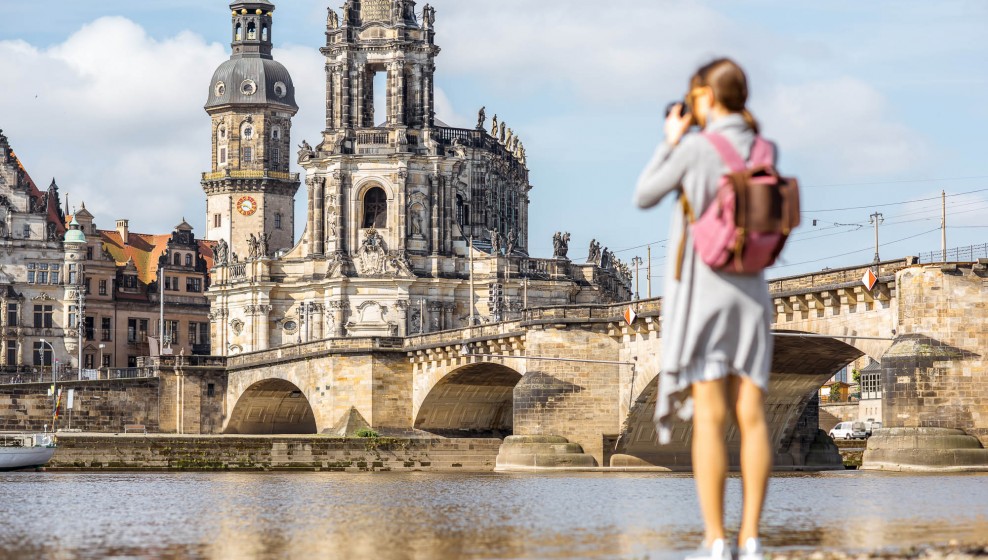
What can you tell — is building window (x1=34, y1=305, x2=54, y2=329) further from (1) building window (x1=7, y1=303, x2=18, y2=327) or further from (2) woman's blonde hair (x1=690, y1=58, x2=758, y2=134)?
(2) woman's blonde hair (x1=690, y1=58, x2=758, y2=134)

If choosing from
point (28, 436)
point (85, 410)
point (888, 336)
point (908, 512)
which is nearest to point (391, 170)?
point (85, 410)

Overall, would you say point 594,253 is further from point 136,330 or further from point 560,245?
point 136,330

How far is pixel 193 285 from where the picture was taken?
126m

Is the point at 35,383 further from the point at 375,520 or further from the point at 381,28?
the point at 375,520

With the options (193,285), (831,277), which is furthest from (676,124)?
(193,285)

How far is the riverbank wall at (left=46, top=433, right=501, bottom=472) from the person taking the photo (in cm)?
5972

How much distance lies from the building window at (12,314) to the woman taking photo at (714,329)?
342 ft

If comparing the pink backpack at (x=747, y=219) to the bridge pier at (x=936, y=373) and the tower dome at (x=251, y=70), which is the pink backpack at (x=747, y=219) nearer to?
the bridge pier at (x=936, y=373)

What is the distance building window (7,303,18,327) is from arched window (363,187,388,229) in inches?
1111

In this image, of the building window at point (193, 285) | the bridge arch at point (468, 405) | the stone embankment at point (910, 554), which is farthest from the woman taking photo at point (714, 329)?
the building window at point (193, 285)

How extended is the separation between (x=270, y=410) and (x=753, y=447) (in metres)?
81.1

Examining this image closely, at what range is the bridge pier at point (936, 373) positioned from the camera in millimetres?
42312

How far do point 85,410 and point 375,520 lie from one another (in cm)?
7733

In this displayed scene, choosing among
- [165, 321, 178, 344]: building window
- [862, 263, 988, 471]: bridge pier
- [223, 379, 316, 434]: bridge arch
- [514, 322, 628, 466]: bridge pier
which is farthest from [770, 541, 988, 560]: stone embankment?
[165, 321, 178, 344]: building window
